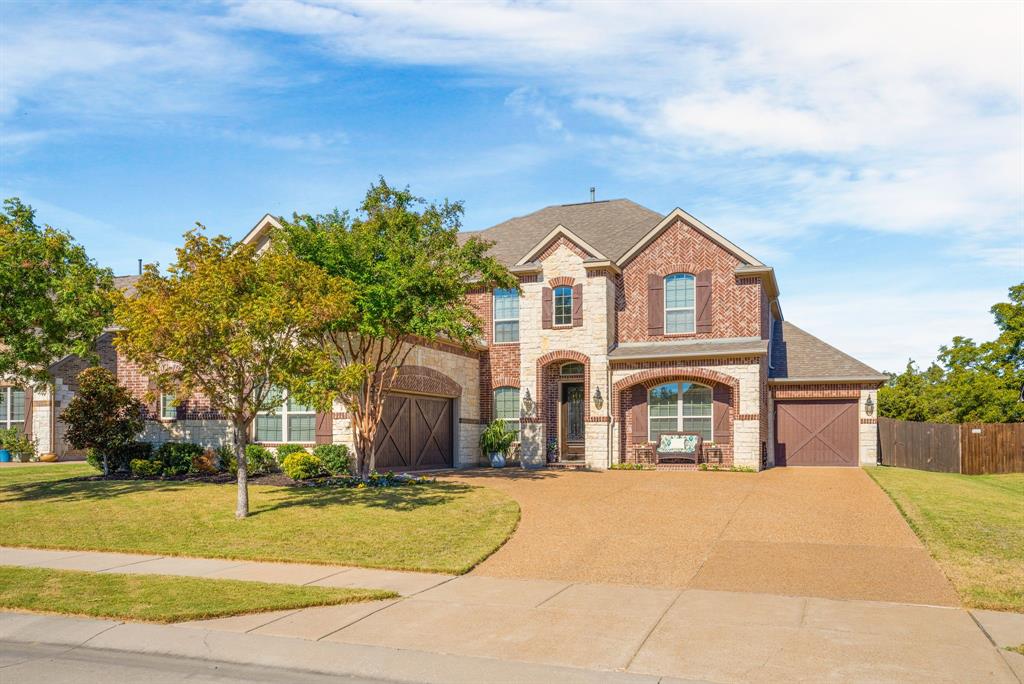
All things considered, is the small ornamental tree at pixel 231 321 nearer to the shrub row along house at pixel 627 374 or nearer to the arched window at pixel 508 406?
the shrub row along house at pixel 627 374

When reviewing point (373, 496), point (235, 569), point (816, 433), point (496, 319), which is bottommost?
point (235, 569)

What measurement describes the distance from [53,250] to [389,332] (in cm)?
744

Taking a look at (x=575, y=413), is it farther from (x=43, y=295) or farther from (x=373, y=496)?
(x=43, y=295)

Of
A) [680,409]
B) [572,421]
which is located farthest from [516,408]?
[680,409]

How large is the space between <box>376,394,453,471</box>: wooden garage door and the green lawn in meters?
12.6

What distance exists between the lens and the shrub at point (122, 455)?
75.9 ft

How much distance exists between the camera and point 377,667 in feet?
24.5

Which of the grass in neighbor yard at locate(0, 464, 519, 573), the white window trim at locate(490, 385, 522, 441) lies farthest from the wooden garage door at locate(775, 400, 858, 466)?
the grass in neighbor yard at locate(0, 464, 519, 573)

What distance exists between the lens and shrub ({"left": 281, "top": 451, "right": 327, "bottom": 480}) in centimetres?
2064

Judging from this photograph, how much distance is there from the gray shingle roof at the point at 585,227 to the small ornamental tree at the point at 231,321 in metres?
13.6

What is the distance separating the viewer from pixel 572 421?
92.3ft

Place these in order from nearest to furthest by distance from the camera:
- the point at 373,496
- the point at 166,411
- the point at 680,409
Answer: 1. the point at 373,496
2. the point at 166,411
3. the point at 680,409

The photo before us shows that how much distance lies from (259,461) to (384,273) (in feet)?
22.2

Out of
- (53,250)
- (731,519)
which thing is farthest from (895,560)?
(53,250)
